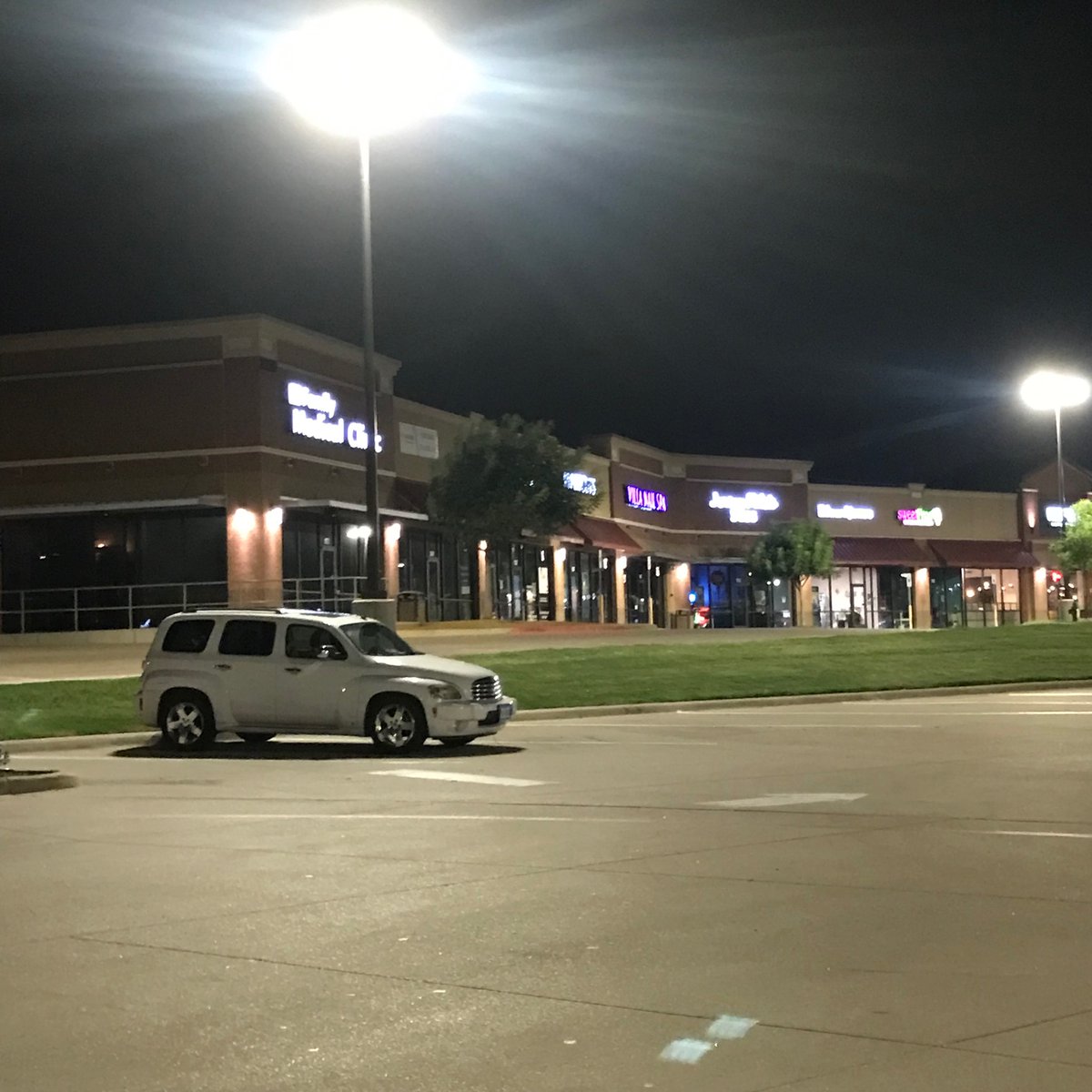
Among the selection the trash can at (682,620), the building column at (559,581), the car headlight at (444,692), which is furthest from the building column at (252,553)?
the trash can at (682,620)

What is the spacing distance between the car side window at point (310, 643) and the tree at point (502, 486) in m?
27.5

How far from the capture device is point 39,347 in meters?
43.1

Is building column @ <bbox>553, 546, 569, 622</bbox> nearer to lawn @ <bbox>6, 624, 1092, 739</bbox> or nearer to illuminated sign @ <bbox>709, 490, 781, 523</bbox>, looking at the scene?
illuminated sign @ <bbox>709, 490, 781, 523</bbox>

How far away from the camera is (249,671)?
63.4 ft

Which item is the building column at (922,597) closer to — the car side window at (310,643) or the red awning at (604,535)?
the red awning at (604,535)

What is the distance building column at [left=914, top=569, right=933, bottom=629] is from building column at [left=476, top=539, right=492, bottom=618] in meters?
33.0

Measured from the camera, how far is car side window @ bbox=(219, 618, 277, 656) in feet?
63.7

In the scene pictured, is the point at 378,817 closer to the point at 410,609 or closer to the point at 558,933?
the point at 558,933

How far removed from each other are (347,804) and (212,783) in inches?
108

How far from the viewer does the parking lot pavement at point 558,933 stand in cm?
575

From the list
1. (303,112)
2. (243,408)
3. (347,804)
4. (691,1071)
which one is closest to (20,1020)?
(691,1071)

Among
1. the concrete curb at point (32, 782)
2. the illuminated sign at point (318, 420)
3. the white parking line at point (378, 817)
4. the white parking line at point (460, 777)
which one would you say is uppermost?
the illuminated sign at point (318, 420)

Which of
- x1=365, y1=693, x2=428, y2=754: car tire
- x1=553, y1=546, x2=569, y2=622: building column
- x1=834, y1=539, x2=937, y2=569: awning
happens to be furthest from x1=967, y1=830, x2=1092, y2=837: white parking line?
x1=834, y1=539, x2=937, y2=569: awning

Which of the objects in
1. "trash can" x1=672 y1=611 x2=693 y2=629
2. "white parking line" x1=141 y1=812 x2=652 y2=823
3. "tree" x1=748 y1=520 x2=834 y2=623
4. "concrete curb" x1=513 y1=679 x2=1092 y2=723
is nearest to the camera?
"white parking line" x1=141 y1=812 x2=652 y2=823
